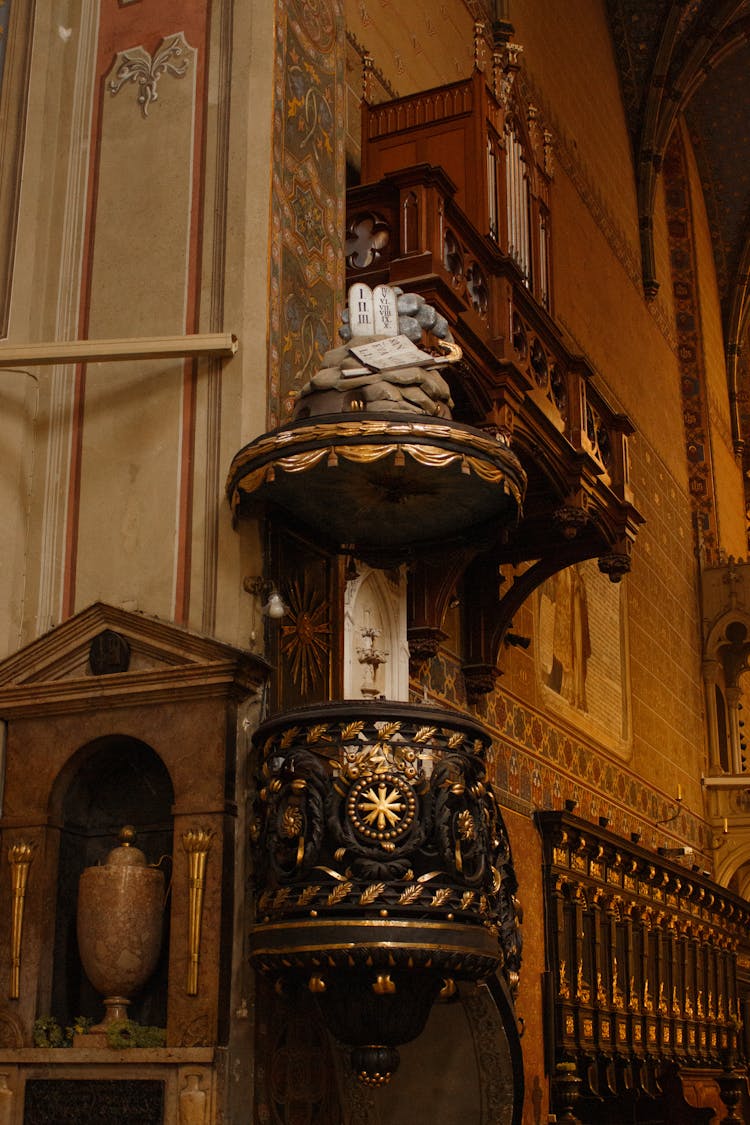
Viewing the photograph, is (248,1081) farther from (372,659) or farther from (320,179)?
(320,179)

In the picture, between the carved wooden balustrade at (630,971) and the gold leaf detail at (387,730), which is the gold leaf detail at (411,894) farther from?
the carved wooden balustrade at (630,971)

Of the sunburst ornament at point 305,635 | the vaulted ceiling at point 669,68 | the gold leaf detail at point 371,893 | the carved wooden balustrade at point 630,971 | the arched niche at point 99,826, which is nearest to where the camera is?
the gold leaf detail at point 371,893

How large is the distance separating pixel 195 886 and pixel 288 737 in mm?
749

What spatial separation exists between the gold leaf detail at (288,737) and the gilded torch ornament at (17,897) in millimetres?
1328

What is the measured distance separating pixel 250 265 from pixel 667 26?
13.0m

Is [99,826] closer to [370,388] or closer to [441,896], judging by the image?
[441,896]

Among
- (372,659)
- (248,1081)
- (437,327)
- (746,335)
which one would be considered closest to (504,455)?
(437,327)

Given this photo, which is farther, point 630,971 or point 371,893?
point 630,971

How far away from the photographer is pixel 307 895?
5852 mm

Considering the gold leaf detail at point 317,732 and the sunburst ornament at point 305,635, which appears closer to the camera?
the gold leaf detail at point 317,732

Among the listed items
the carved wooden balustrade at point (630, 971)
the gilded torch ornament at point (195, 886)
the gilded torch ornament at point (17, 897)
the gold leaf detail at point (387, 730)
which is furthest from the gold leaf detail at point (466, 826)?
the carved wooden balustrade at point (630, 971)

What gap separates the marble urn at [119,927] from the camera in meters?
6.29

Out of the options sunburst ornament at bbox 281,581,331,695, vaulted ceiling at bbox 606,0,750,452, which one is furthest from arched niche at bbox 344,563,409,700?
vaulted ceiling at bbox 606,0,750,452

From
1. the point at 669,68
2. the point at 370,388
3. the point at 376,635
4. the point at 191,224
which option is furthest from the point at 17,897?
the point at 669,68
